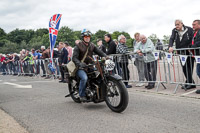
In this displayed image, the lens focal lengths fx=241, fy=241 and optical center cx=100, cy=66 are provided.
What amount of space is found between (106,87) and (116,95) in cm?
36

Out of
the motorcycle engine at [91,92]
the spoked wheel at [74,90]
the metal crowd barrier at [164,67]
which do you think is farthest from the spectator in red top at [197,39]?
the spoked wheel at [74,90]

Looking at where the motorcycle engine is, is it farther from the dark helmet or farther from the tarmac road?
the dark helmet

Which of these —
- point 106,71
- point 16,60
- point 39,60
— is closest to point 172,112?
point 106,71

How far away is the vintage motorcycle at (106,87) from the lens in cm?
512

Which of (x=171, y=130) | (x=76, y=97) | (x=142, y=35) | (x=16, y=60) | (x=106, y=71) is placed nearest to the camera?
(x=171, y=130)

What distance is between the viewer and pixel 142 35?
8.70m

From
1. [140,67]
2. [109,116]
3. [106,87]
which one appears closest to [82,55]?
[106,87]

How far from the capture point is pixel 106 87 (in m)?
5.52

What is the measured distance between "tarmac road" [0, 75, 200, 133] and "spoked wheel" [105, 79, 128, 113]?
0.53ft

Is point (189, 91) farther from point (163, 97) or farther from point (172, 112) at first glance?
point (172, 112)

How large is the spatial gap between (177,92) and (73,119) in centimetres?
379

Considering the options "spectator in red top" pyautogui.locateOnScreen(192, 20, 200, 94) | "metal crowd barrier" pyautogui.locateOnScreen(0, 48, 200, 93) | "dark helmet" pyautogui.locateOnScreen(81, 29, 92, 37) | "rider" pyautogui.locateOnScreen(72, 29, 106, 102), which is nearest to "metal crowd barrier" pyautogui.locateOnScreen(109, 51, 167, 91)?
"metal crowd barrier" pyautogui.locateOnScreen(0, 48, 200, 93)

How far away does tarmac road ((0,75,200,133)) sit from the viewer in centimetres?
423

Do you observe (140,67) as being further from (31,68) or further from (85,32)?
(31,68)
